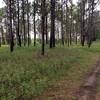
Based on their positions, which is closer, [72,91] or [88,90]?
[72,91]

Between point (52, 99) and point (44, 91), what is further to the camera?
point (44, 91)

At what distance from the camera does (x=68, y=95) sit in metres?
9.99

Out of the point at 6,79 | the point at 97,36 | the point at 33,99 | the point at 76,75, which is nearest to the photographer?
the point at 33,99

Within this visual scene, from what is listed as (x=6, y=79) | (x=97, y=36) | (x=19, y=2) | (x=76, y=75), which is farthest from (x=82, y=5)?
(x=6, y=79)

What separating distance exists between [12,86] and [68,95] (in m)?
2.46

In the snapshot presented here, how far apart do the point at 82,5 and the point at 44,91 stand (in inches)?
1787

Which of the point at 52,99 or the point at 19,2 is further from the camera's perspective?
the point at 19,2

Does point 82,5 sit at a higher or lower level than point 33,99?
higher

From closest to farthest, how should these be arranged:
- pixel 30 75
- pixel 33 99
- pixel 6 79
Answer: pixel 33 99, pixel 6 79, pixel 30 75

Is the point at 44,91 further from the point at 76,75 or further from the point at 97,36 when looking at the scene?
the point at 97,36

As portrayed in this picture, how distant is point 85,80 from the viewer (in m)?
13.2

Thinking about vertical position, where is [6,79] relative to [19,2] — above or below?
below

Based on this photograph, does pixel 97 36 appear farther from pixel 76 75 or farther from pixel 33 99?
pixel 33 99

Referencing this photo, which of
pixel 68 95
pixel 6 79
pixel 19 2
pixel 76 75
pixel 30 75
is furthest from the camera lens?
pixel 19 2
